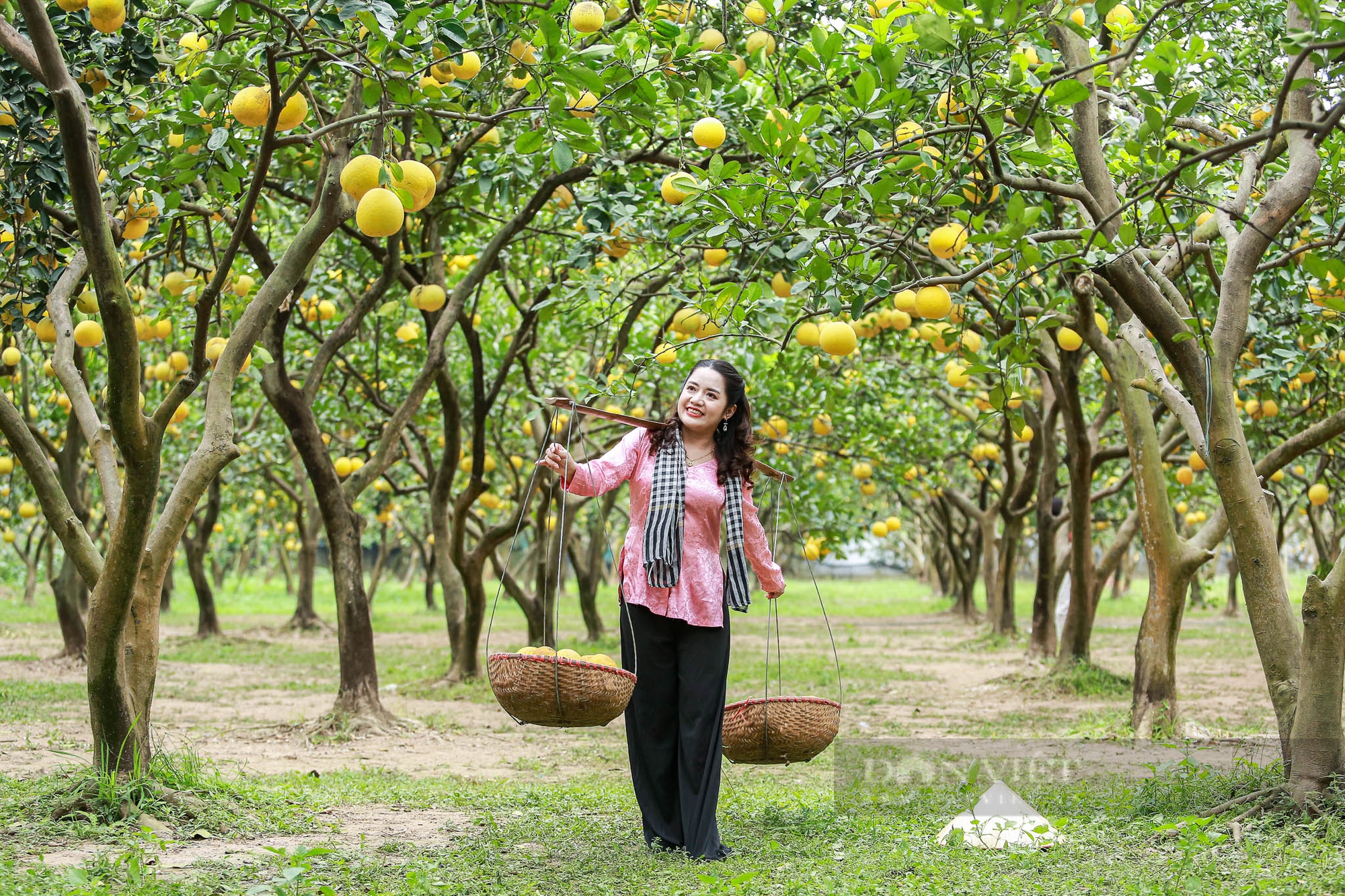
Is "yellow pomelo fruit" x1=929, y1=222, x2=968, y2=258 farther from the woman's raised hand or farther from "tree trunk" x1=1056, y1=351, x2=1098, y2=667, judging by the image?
"tree trunk" x1=1056, y1=351, x2=1098, y2=667

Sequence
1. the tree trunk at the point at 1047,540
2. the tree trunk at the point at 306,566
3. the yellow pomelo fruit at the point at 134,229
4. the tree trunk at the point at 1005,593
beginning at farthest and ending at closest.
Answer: the tree trunk at the point at 306,566 → the tree trunk at the point at 1005,593 → the tree trunk at the point at 1047,540 → the yellow pomelo fruit at the point at 134,229

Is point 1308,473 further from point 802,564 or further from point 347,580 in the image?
point 802,564

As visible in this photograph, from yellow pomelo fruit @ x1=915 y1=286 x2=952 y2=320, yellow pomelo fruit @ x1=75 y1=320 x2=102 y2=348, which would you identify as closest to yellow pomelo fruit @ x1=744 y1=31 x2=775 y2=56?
yellow pomelo fruit @ x1=915 y1=286 x2=952 y2=320

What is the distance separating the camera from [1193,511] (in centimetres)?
1708

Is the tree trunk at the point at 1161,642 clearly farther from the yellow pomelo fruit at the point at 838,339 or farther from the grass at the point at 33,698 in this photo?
the grass at the point at 33,698

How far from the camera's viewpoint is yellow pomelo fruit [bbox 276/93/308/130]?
3.63 meters

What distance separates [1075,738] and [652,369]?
4.02 meters

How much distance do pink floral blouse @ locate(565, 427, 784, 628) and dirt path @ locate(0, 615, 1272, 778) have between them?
2.46m

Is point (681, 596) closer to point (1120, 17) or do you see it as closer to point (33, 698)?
point (1120, 17)

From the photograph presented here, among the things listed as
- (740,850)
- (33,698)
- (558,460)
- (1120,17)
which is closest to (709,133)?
(558,460)

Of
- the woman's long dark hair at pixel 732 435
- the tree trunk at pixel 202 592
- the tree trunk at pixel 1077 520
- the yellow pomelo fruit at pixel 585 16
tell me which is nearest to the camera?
the yellow pomelo fruit at pixel 585 16

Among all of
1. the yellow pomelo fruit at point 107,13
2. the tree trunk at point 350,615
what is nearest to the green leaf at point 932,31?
the yellow pomelo fruit at point 107,13

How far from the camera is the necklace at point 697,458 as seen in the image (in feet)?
13.2

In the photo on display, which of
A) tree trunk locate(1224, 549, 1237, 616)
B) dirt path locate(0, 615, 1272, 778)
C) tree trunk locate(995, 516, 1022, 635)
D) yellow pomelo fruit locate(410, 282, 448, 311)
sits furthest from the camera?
tree trunk locate(1224, 549, 1237, 616)
